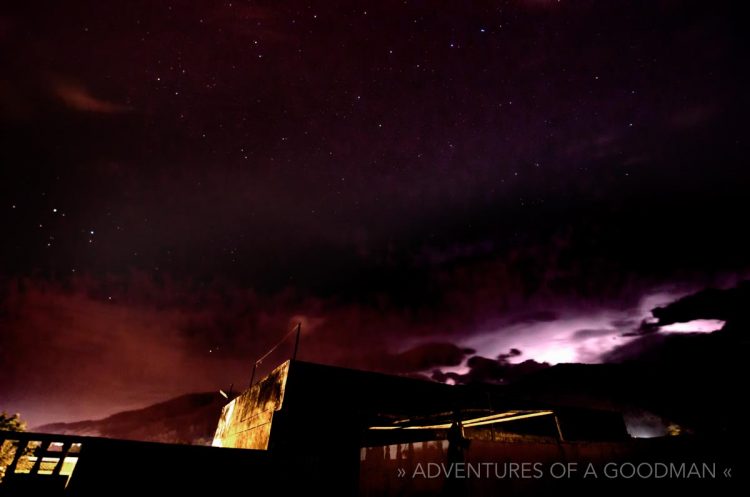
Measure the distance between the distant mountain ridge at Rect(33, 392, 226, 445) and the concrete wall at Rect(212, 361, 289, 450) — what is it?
99.8 meters

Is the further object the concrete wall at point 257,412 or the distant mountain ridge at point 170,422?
the distant mountain ridge at point 170,422

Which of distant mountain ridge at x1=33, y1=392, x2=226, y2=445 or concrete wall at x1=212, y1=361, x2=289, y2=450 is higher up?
distant mountain ridge at x1=33, y1=392, x2=226, y2=445

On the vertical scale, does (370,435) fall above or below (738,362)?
below

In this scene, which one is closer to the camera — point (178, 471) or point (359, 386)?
point (178, 471)

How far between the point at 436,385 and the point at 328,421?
4.64 metres

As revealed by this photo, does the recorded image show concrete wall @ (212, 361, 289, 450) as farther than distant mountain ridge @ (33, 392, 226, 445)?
No

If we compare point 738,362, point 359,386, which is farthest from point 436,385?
point 738,362

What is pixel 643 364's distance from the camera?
120m

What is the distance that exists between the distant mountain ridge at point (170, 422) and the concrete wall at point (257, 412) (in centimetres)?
9977

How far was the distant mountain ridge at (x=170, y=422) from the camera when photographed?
109000mm

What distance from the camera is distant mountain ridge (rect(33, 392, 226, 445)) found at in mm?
109000

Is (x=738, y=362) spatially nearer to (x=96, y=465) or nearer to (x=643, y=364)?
(x=643, y=364)

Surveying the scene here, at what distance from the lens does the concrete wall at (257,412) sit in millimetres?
11003

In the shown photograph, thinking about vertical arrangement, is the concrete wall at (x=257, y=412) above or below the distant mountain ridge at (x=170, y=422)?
below
